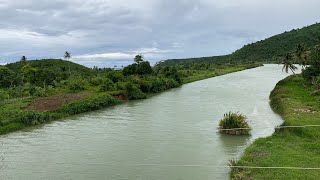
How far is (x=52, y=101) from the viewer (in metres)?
40.0

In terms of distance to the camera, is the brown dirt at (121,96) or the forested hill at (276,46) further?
the forested hill at (276,46)

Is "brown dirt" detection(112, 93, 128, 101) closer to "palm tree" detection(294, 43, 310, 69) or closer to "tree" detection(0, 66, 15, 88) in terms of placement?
"tree" detection(0, 66, 15, 88)

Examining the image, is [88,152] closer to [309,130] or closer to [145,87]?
[309,130]

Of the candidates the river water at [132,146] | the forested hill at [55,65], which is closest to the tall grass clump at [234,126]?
the river water at [132,146]

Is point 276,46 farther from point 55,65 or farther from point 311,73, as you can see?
point 311,73

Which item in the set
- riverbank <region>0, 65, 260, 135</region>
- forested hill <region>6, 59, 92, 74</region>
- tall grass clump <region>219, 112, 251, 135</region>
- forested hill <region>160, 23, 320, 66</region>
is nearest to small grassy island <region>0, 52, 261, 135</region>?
riverbank <region>0, 65, 260, 135</region>

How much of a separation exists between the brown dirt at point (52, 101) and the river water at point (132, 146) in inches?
145

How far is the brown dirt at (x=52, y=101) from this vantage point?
36.5m

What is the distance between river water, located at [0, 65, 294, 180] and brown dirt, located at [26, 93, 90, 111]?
3.69 m

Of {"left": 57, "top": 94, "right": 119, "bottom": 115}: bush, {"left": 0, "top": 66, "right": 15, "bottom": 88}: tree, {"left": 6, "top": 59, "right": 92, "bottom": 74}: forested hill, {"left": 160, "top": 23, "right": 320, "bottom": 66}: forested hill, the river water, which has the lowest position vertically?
the river water

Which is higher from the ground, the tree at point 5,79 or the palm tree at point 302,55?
the palm tree at point 302,55

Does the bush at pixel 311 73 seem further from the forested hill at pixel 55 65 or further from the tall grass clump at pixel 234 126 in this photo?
the forested hill at pixel 55 65

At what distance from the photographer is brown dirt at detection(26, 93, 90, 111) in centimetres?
3646

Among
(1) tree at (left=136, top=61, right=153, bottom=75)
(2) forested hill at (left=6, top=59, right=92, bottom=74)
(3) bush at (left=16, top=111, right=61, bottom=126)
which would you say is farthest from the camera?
(2) forested hill at (left=6, top=59, right=92, bottom=74)
